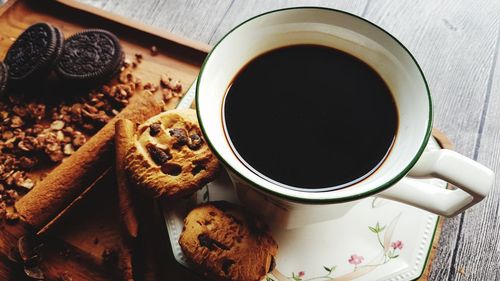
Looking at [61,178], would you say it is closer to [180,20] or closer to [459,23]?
[180,20]

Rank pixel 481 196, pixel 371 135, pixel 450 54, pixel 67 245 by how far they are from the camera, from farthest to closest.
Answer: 1. pixel 450 54
2. pixel 67 245
3. pixel 371 135
4. pixel 481 196

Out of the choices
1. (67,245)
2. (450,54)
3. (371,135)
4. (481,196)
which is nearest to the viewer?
(481,196)

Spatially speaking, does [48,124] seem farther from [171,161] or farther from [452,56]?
[452,56]

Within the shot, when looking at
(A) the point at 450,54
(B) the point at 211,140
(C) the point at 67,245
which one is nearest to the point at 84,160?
(C) the point at 67,245

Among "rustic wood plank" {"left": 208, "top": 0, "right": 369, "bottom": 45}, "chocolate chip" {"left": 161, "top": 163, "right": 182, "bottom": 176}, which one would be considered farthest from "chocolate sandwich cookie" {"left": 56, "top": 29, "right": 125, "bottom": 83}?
"chocolate chip" {"left": 161, "top": 163, "right": 182, "bottom": 176}

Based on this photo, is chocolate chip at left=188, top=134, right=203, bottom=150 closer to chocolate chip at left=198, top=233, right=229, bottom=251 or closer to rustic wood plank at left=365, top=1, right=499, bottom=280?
chocolate chip at left=198, top=233, right=229, bottom=251
